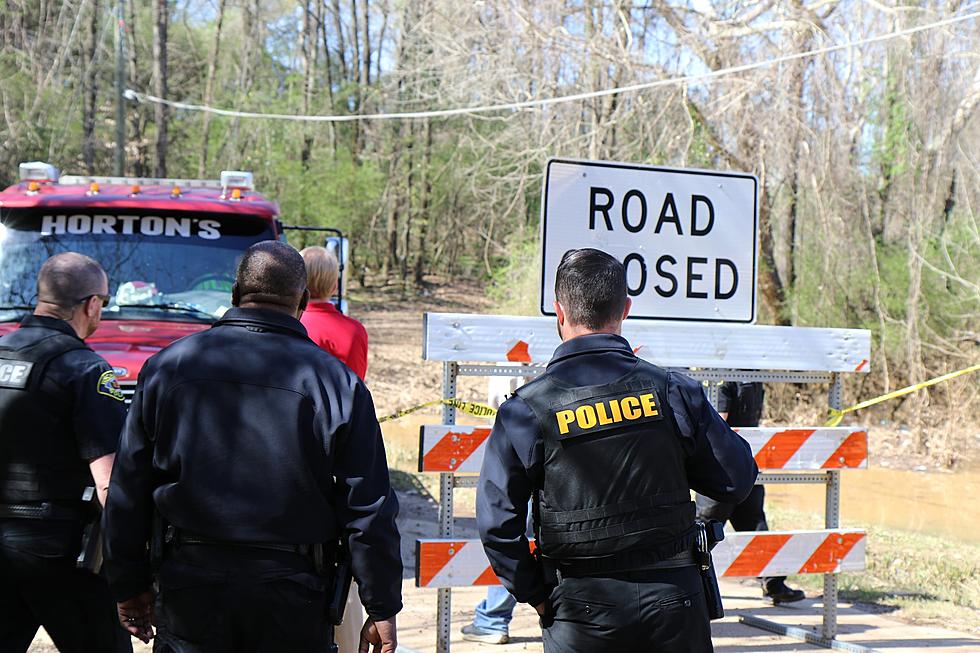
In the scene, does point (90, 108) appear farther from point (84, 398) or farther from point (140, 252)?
point (84, 398)

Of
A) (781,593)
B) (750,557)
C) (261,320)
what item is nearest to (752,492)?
(781,593)

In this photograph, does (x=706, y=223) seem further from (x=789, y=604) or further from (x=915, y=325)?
(x=915, y=325)

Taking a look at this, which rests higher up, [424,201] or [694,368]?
[424,201]

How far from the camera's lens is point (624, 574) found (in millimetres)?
3072

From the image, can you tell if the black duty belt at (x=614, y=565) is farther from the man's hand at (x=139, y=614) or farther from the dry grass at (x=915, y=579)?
the dry grass at (x=915, y=579)

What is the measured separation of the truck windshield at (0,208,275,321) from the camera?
22.5 feet

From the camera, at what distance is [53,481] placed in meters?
3.51

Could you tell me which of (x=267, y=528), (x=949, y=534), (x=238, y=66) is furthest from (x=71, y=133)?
(x=267, y=528)

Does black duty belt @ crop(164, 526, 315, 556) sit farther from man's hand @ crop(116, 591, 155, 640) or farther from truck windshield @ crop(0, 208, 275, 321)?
truck windshield @ crop(0, 208, 275, 321)

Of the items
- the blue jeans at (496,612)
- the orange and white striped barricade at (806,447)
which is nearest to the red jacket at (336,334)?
the orange and white striped barricade at (806,447)

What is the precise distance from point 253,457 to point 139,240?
4.74 m

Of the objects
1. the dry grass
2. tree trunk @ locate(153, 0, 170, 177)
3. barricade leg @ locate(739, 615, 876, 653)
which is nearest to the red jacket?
barricade leg @ locate(739, 615, 876, 653)

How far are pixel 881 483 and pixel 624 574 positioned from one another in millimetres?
11814

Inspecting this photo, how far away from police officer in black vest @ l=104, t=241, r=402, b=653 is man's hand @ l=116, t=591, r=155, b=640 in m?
0.04
